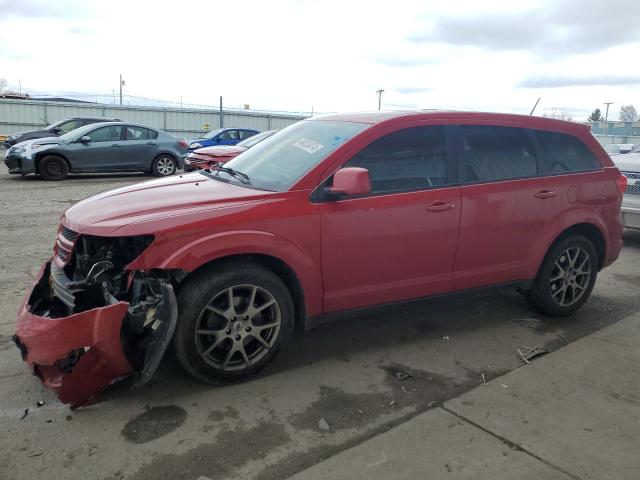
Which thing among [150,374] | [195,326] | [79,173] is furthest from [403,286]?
[79,173]

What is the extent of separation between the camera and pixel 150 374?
3070 mm

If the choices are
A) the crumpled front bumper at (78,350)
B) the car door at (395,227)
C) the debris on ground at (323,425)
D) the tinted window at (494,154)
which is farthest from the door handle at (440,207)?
the crumpled front bumper at (78,350)

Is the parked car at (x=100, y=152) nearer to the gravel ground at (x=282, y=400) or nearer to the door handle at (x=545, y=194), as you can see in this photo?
the gravel ground at (x=282, y=400)

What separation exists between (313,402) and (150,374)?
0.97 meters

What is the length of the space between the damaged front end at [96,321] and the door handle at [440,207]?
185 cm

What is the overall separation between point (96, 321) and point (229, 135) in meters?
16.2

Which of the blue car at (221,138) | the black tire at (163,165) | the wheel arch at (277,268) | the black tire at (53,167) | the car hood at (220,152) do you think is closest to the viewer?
the wheel arch at (277,268)

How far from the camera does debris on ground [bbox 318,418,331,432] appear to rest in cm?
300

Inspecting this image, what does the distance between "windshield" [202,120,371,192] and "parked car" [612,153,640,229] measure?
539 cm

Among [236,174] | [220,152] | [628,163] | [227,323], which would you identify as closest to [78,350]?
[227,323]

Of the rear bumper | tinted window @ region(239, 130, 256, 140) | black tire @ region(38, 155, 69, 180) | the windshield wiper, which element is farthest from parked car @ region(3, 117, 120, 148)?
the rear bumper

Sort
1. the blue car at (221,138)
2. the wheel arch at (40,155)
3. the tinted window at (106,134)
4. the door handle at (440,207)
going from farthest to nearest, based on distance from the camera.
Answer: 1. the blue car at (221,138)
2. the tinted window at (106,134)
3. the wheel arch at (40,155)
4. the door handle at (440,207)

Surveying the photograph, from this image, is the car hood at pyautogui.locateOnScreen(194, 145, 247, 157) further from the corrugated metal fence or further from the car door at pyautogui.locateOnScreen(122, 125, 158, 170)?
the corrugated metal fence

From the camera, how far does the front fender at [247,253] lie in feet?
10.2
